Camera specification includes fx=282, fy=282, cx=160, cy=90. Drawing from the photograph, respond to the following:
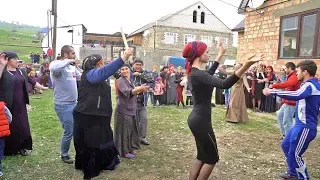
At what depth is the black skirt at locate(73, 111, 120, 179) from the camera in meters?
3.83

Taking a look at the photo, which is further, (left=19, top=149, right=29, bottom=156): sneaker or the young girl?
the young girl

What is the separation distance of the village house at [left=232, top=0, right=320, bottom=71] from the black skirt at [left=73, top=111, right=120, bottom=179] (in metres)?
8.15

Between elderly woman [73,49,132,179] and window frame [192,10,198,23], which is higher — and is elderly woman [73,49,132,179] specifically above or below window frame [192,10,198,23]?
below

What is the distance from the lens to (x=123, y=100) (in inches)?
199

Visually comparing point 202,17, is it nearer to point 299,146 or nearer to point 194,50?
point 299,146

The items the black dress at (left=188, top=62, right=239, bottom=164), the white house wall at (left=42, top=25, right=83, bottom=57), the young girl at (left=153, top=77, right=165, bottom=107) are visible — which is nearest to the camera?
the black dress at (left=188, top=62, right=239, bottom=164)

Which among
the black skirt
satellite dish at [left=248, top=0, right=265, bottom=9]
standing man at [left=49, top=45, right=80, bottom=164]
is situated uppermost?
satellite dish at [left=248, top=0, right=265, bottom=9]

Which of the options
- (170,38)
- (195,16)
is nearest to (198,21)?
(195,16)

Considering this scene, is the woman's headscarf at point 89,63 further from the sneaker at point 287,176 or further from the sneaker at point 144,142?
the sneaker at point 287,176

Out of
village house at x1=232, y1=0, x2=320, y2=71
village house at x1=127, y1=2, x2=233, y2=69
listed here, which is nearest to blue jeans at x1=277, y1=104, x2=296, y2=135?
village house at x1=232, y1=0, x2=320, y2=71

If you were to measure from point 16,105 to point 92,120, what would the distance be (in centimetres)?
194

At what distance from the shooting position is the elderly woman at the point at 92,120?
3.75 m

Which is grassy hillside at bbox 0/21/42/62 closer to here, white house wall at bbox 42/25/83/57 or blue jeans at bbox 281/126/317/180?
white house wall at bbox 42/25/83/57

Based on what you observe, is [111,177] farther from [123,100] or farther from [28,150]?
[28,150]
